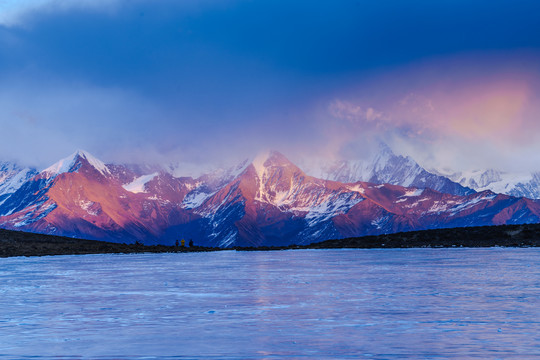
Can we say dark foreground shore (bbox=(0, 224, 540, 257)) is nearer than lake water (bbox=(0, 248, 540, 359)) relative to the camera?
No

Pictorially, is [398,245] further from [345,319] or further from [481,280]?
[345,319]

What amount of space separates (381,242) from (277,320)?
141082mm

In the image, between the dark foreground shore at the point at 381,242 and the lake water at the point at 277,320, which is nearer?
the lake water at the point at 277,320

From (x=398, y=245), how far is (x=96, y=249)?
6756 centimetres

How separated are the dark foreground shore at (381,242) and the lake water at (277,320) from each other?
8909cm

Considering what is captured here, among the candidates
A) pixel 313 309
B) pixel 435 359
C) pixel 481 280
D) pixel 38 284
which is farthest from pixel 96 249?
pixel 435 359

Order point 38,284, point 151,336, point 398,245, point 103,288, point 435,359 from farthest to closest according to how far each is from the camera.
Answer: point 398,245 < point 38,284 < point 103,288 < point 151,336 < point 435,359

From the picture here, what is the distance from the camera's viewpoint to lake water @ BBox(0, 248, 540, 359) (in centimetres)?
2055

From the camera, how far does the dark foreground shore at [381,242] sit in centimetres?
13225

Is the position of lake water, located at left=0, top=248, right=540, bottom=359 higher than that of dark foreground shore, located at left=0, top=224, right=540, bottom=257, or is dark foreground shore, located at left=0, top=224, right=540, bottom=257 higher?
dark foreground shore, located at left=0, top=224, right=540, bottom=257

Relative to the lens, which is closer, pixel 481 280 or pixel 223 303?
pixel 223 303

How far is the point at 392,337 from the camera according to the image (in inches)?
884

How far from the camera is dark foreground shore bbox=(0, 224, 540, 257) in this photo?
132250 millimetres

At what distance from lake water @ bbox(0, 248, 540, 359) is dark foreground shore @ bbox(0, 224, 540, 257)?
89.1m
